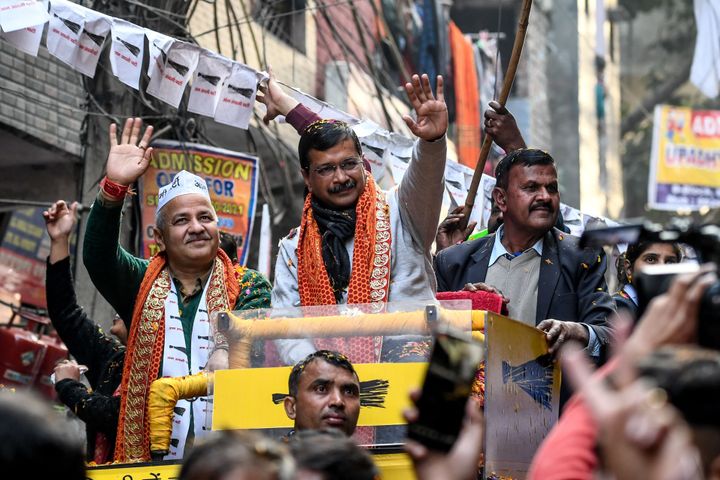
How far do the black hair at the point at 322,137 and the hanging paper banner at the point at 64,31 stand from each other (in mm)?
2202

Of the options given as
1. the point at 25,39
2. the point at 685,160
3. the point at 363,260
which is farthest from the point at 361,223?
the point at 685,160

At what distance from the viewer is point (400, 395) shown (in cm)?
483

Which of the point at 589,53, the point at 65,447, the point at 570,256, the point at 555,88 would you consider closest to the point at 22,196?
the point at 570,256

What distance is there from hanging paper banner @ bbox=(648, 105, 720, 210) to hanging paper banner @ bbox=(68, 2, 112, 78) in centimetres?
1410

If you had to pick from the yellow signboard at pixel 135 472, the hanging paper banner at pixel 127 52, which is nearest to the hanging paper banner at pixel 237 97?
the hanging paper banner at pixel 127 52

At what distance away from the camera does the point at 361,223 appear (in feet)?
18.1

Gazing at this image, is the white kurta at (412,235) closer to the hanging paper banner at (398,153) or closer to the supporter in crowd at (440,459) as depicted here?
the supporter in crowd at (440,459)

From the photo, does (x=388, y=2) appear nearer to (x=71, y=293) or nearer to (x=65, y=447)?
(x=71, y=293)

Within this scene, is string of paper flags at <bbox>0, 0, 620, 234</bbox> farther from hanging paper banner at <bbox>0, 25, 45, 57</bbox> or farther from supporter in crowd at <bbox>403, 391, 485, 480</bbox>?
supporter in crowd at <bbox>403, 391, 485, 480</bbox>

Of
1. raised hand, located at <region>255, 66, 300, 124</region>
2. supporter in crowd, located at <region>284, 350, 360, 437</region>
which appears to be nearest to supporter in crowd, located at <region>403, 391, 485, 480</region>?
supporter in crowd, located at <region>284, 350, 360, 437</region>

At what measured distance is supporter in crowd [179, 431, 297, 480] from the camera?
2885mm

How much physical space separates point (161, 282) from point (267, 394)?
3.89ft

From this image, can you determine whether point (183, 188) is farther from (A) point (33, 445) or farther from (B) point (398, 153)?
(A) point (33, 445)

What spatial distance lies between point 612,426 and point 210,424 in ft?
9.38
